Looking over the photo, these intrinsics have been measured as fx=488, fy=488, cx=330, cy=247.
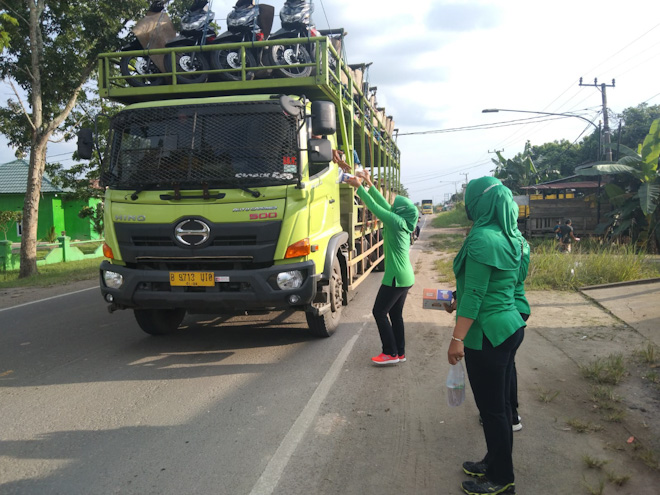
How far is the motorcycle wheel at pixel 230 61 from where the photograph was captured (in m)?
5.41

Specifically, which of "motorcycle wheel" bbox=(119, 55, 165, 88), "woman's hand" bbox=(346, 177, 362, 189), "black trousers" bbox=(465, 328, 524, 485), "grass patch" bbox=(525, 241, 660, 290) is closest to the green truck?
"woman's hand" bbox=(346, 177, 362, 189)

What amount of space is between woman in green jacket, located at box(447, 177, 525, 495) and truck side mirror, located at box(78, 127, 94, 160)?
14.6 feet

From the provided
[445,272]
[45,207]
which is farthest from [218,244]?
[45,207]

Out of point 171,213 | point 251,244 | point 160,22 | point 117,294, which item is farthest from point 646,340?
point 160,22

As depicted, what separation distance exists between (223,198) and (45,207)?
2734 cm

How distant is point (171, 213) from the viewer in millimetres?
4676

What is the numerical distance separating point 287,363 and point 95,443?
1.99 meters

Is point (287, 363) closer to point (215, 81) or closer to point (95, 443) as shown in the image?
point (95, 443)

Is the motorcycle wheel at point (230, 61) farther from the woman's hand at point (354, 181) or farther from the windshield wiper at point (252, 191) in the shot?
the woman's hand at point (354, 181)

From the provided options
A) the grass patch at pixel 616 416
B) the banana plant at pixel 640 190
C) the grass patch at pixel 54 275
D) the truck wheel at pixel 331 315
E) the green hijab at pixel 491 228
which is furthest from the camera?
the banana plant at pixel 640 190

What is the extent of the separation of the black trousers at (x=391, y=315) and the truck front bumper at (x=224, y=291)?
26.4 inches

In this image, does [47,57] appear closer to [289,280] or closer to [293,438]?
[289,280]

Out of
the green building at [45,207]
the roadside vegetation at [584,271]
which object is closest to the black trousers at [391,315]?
the roadside vegetation at [584,271]

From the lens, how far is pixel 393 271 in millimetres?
4730
